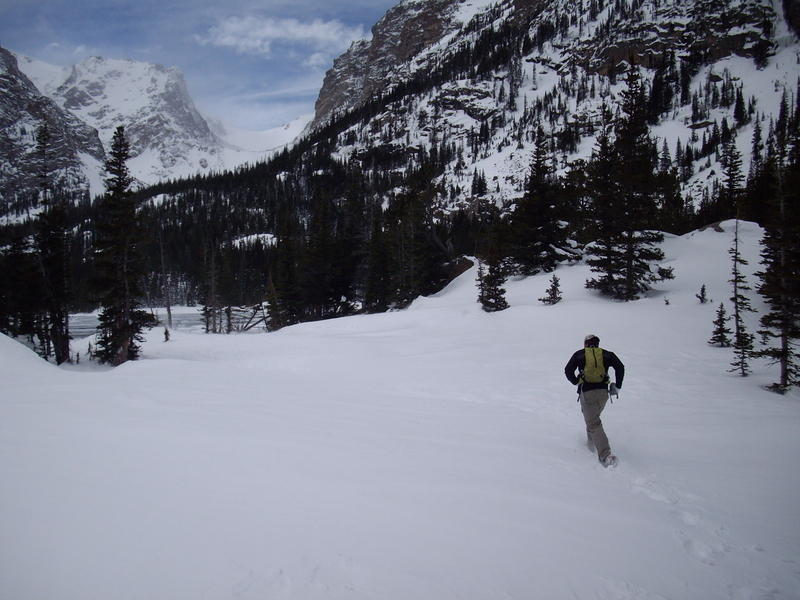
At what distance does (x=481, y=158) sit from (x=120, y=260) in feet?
421

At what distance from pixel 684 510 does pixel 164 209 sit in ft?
564

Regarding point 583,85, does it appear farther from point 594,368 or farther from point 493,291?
point 594,368

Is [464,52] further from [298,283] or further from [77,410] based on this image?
[77,410]

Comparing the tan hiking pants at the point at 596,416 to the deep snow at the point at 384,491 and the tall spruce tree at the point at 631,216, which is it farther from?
the tall spruce tree at the point at 631,216

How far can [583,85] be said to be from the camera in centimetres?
14175

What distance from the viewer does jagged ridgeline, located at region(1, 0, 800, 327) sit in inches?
1548

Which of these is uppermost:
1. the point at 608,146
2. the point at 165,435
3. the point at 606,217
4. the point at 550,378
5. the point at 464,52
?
the point at 464,52

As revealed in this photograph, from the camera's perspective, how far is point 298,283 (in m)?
41.6

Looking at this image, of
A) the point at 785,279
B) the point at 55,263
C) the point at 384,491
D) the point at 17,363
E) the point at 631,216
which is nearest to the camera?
the point at 384,491

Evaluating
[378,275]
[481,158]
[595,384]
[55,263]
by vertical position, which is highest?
[481,158]

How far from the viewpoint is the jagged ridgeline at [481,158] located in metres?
39.3

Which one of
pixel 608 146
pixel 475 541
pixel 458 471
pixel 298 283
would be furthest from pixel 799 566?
pixel 298 283

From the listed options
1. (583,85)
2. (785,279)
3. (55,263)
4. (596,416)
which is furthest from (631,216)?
(583,85)

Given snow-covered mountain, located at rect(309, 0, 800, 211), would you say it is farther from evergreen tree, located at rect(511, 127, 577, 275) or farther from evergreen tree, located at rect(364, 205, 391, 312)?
evergreen tree, located at rect(511, 127, 577, 275)
